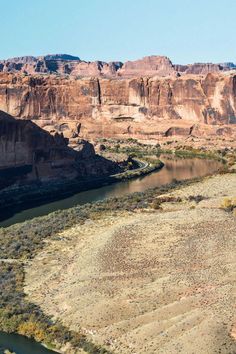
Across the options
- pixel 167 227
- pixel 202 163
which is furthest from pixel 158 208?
pixel 202 163

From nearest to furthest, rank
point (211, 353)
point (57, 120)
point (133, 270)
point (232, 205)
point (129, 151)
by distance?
point (211, 353) → point (133, 270) → point (232, 205) → point (129, 151) → point (57, 120)

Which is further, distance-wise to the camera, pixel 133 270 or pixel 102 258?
pixel 102 258

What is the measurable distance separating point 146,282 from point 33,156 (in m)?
31.6

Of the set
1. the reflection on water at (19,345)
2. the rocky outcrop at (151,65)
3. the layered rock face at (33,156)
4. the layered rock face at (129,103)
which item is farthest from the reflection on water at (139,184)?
the rocky outcrop at (151,65)

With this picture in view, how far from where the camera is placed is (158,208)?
43281mm

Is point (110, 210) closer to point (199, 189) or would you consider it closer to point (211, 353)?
point (199, 189)

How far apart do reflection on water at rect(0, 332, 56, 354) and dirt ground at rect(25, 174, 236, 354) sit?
1.50 meters

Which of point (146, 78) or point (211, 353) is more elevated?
point (146, 78)

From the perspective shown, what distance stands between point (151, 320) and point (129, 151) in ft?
206

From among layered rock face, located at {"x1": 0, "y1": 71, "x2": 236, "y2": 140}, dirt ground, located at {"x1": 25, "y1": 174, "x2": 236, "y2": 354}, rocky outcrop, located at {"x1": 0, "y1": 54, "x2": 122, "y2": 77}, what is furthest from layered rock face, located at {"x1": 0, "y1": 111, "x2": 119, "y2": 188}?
rocky outcrop, located at {"x1": 0, "y1": 54, "x2": 122, "y2": 77}

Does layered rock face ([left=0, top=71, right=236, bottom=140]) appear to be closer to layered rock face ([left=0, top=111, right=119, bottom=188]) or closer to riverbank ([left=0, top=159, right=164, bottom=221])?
riverbank ([left=0, top=159, right=164, bottom=221])

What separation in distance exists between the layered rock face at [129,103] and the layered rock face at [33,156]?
30.3m

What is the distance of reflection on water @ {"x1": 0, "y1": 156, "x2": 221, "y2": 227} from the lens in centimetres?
4694

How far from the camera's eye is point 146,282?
25875 mm
